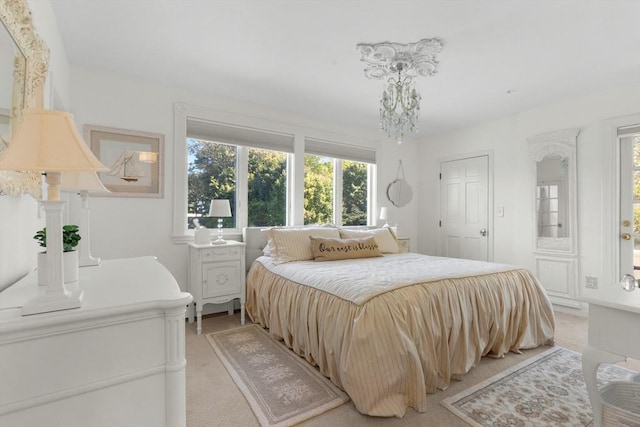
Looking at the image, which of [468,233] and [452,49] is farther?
[468,233]

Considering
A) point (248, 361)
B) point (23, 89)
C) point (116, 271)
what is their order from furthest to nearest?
point (248, 361) < point (116, 271) < point (23, 89)

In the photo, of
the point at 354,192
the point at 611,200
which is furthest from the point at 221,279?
the point at 611,200

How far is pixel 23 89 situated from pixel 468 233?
4.81 metres

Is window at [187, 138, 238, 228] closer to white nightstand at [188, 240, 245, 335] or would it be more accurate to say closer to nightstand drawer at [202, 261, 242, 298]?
white nightstand at [188, 240, 245, 335]

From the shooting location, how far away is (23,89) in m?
1.24

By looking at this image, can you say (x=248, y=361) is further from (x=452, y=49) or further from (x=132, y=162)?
(x=452, y=49)

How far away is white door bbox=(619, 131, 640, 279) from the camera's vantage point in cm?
309

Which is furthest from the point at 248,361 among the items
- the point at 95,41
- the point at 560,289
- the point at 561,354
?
the point at 560,289

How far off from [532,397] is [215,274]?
8.72 ft

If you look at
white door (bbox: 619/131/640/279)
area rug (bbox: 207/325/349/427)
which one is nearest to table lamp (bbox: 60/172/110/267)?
area rug (bbox: 207/325/349/427)

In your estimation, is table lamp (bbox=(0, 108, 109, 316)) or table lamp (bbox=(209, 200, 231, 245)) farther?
table lamp (bbox=(209, 200, 231, 245))

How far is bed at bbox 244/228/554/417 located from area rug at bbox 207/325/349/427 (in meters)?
0.09

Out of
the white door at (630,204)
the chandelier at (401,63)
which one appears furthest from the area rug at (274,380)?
the white door at (630,204)

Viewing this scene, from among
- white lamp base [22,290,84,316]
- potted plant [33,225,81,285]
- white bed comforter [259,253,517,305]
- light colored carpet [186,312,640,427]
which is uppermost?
Result: potted plant [33,225,81,285]
